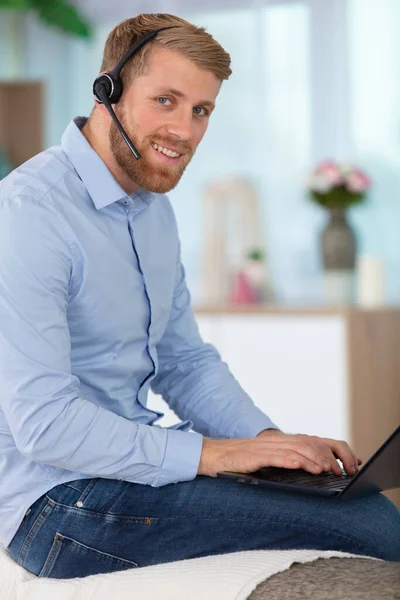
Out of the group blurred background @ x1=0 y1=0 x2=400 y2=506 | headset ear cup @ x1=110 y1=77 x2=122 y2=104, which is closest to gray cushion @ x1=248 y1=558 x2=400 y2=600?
headset ear cup @ x1=110 y1=77 x2=122 y2=104

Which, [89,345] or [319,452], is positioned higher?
[89,345]

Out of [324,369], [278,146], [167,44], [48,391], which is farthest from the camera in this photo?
[278,146]

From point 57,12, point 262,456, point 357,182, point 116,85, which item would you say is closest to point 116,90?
point 116,85

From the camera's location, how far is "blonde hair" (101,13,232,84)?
1.52 meters

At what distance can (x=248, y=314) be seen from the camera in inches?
142

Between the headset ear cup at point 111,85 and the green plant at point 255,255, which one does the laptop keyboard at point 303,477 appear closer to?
the headset ear cup at point 111,85

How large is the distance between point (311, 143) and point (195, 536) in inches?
121

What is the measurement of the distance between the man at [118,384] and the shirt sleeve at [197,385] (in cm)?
2

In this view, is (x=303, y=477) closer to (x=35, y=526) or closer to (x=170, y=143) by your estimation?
(x=35, y=526)

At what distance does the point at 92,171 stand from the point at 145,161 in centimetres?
9

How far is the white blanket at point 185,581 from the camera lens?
1.20 metres

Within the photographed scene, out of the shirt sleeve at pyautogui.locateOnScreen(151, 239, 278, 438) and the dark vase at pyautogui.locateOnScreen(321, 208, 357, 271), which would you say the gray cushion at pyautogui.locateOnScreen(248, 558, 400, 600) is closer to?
the shirt sleeve at pyautogui.locateOnScreen(151, 239, 278, 438)

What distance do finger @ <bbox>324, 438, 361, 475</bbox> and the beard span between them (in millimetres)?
491

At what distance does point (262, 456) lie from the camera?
4.42ft
